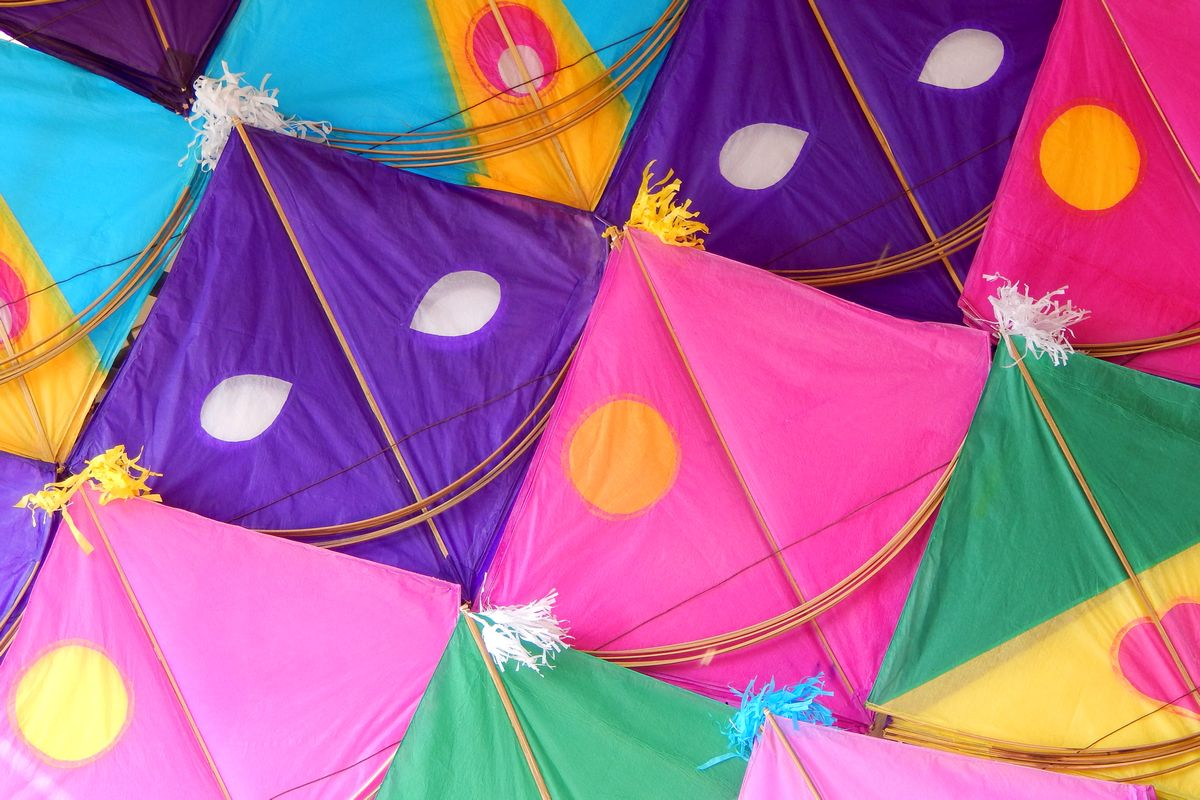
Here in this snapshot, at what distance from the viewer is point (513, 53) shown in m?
3.59

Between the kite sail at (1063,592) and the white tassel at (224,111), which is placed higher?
the white tassel at (224,111)

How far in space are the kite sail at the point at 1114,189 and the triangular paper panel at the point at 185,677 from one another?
225 centimetres

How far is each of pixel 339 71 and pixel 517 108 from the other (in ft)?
1.86

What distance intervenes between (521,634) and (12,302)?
181 centimetres

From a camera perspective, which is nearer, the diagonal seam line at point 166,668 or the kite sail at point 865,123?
the diagonal seam line at point 166,668

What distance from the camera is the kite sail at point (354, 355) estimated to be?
130 inches

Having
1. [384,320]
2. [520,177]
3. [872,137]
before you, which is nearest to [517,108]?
[520,177]

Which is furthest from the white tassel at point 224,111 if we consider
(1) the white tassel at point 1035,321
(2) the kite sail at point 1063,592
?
(2) the kite sail at point 1063,592

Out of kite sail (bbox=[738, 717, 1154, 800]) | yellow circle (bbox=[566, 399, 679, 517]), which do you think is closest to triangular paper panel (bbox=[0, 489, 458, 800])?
yellow circle (bbox=[566, 399, 679, 517])

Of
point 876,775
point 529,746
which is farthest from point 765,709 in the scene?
point 529,746

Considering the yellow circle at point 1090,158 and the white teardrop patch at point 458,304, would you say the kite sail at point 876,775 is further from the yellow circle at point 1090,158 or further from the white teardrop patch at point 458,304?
the yellow circle at point 1090,158

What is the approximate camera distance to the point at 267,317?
337cm

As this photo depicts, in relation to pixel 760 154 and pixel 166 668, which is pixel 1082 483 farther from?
pixel 166 668

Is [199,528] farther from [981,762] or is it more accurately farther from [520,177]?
[981,762]
